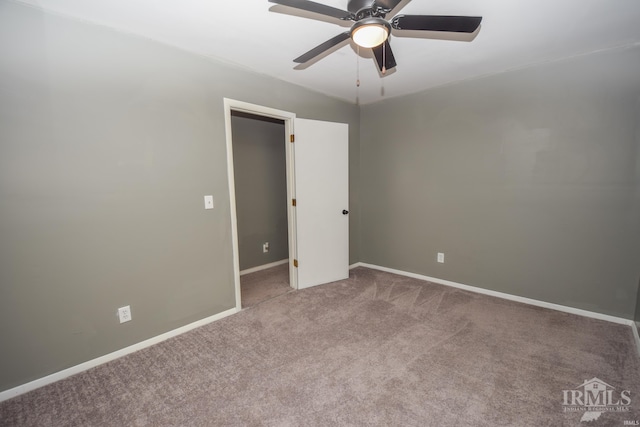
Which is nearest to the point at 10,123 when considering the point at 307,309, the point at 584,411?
the point at 307,309

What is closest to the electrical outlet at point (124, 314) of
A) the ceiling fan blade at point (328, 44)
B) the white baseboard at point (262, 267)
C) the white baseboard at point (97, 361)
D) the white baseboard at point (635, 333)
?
the white baseboard at point (97, 361)

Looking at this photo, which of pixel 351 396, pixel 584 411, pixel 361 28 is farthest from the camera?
pixel 351 396

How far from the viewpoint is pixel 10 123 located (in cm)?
156

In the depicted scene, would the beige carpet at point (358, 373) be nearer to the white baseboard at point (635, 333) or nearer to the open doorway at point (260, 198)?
the white baseboard at point (635, 333)

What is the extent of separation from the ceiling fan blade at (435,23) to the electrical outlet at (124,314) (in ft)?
8.70

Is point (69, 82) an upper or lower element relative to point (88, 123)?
upper

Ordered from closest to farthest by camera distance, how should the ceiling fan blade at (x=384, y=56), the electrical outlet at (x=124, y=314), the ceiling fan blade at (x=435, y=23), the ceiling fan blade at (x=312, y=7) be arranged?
1. the ceiling fan blade at (x=312, y=7)
2. the ceiling fan blade at (x=435, y=23)
3. the ceiling fan blade at (x=384, y=56)
4. the electrical outlet at (x=124, y=314)

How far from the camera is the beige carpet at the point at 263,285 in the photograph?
9.85 ft

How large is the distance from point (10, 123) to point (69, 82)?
41cm

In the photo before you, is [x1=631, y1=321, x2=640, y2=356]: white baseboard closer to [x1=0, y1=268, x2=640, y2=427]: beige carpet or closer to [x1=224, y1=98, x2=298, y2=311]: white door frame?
[x1=0, y1=268, x2=640, y2=427]: beige carpet

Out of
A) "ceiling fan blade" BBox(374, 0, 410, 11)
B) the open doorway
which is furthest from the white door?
"ceiling fan blade" BBox(374, 0, 410, 11)

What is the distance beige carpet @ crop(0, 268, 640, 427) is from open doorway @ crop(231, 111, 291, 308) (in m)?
1.36

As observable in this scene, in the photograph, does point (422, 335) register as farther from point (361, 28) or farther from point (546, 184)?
point (361, 28)

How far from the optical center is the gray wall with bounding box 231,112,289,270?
3.84 meters
